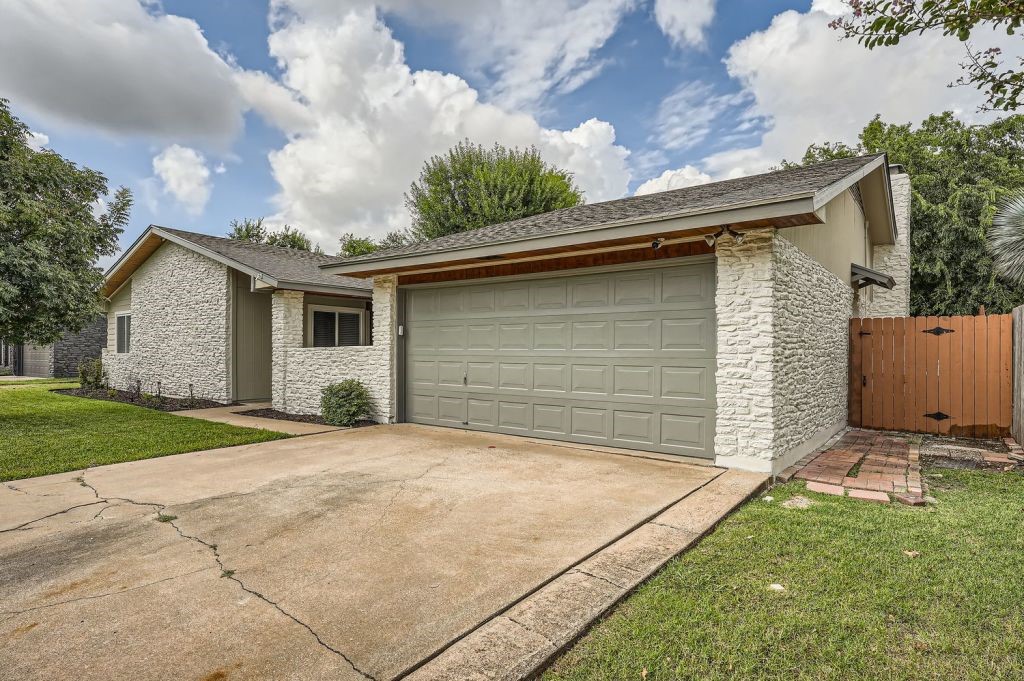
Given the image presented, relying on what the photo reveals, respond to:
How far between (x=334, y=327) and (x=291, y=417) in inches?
133

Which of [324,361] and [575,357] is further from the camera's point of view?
[324,361]

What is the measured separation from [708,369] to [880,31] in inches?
137

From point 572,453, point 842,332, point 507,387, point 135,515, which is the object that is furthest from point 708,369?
point 135,515

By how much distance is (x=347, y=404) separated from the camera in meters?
8.52

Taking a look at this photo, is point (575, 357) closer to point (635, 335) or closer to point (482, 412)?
point (635, 335)

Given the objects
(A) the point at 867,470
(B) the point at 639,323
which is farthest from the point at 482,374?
(A) the point at 867,470

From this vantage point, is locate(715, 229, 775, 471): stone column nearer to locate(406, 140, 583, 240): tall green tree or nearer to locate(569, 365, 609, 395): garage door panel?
locate(569, 365, 609, 395): garage door panel

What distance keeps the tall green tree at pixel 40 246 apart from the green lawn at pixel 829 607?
10.0 meters

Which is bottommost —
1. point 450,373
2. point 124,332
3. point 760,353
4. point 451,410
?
point 451,410

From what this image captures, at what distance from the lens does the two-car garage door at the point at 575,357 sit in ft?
19.0

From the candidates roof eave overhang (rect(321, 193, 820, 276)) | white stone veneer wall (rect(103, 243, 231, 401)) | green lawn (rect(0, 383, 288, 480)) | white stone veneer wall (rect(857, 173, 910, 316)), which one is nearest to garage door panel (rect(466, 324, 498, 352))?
roof eave overhang (rect(321, 193, 820, 276))

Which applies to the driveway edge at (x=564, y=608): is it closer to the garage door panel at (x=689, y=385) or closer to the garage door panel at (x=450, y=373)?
the garage door panel at (x=689, y=385)

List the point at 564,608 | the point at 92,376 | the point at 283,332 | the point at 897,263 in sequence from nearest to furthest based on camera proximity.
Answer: the point at 564,608
the point at 283,332
the point at 897,263
the point at 92,376

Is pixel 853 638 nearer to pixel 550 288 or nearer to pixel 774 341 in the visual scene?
pixel 774 341
